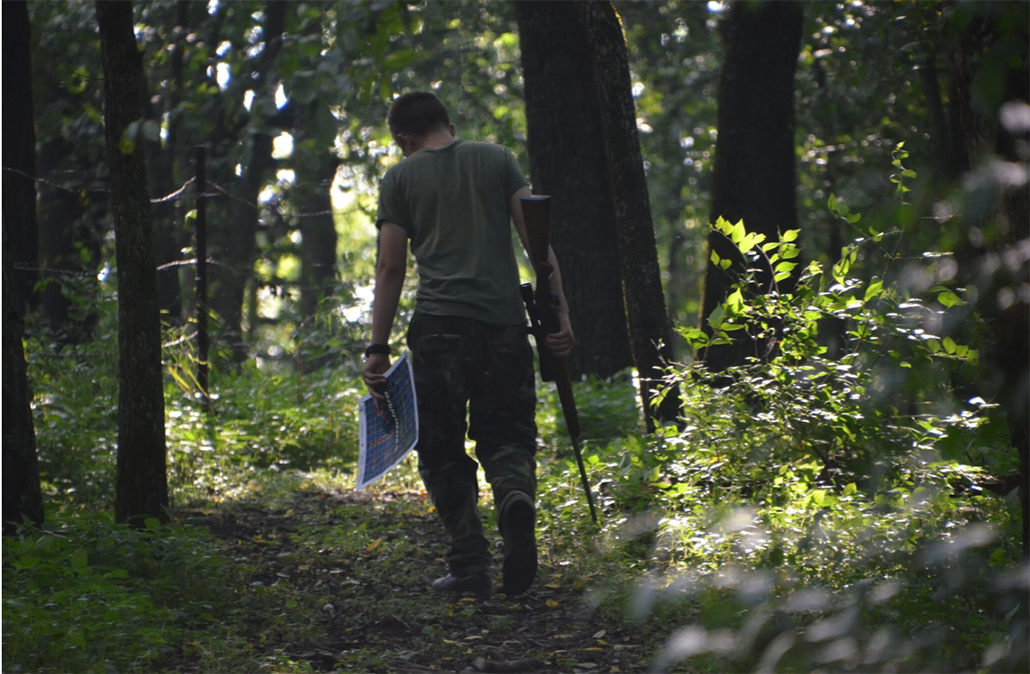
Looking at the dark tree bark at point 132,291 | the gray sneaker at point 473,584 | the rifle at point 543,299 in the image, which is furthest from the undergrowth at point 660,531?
the rifle at point 543,299

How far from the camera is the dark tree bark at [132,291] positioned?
16.0 ft

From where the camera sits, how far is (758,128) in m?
7.39

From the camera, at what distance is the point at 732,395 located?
16.0 ft

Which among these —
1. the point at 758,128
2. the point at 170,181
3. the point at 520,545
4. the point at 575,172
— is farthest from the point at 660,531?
the point at 170,181

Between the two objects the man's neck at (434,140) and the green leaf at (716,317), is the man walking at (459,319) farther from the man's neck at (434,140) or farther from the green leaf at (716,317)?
the green leaf at (716,317)

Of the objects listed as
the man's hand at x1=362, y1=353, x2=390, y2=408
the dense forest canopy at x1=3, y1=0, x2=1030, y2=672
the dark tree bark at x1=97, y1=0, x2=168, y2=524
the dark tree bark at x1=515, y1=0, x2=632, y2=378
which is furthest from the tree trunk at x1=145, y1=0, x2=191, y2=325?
the man's hand at x1=362, y1=353, x2=390, y2=408

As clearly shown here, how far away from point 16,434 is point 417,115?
251 centimetres

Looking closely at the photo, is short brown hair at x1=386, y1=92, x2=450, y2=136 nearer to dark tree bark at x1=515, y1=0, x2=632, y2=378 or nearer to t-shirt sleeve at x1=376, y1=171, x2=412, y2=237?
t-shirt sleeve at x1=376, y1=171, x2=412, y2=237

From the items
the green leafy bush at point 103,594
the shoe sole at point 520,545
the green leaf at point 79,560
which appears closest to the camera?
the green leafy bush at point 103,594

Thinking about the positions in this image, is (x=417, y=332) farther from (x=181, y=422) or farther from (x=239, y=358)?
(x=239, y=358)

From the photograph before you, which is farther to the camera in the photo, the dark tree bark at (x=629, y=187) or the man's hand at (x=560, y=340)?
the dark tree bark at (x=629, y=187)

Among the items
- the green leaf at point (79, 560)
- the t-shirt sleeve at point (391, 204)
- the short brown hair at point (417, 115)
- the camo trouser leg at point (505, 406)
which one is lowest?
the green leaf at point (79, 560)

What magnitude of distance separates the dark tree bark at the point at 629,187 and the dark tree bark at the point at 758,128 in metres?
1.40

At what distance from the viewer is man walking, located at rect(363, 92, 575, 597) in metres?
4.59
